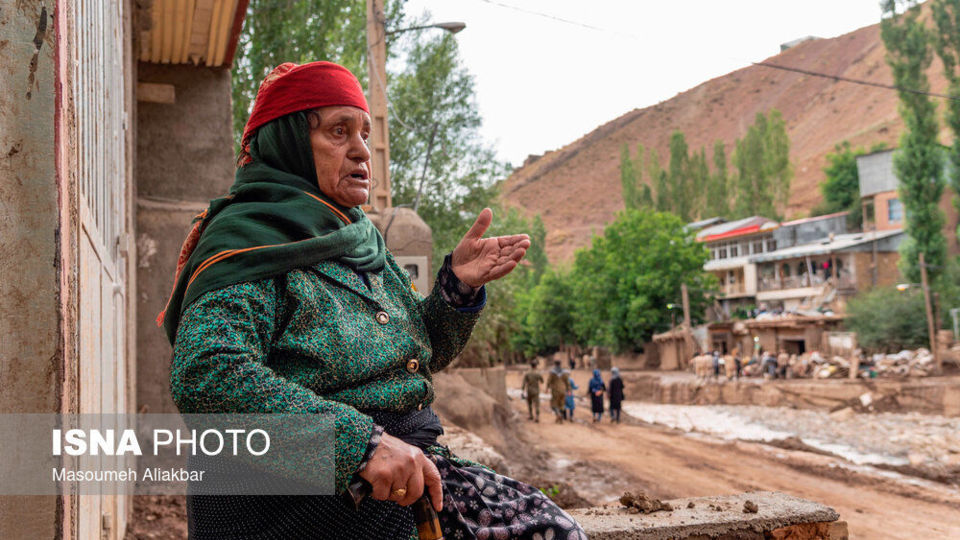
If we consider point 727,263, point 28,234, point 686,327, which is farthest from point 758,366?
point 28,234

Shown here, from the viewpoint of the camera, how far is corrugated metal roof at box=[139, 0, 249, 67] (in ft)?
21.9

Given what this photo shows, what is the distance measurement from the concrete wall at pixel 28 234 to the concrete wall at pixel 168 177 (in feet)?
16.7

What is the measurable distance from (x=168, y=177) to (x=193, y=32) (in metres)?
1.36

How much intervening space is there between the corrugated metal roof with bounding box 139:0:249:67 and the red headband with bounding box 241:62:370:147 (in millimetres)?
5123

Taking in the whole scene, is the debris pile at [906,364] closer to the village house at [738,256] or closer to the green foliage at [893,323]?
the green foliage at [893,323]

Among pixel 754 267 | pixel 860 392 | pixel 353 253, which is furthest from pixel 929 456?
pixel 754 267

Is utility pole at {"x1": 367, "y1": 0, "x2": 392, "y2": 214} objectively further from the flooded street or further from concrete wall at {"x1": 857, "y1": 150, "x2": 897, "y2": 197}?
concrete wall at {"x1": 857, "y1": 150, "x2": 897, "y2": 197}

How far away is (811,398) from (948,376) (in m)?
4.77

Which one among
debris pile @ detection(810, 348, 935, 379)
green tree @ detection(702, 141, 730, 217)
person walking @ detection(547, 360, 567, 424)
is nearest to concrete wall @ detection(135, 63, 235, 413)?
person walking @ detection(547, 360, 567, 424)

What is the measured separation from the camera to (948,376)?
89.9ft

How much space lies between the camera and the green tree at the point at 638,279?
43469mm

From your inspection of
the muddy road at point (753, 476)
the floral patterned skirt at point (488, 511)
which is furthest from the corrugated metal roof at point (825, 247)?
the floral patterned skirt at point (488, 511)

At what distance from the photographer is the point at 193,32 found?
23.2 feet

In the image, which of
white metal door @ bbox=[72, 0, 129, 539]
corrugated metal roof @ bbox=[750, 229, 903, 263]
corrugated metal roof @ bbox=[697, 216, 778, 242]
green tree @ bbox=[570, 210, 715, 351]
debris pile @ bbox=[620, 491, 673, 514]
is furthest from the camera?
corrugated metal roof @ bbox=[697, 216, 778, 242]
